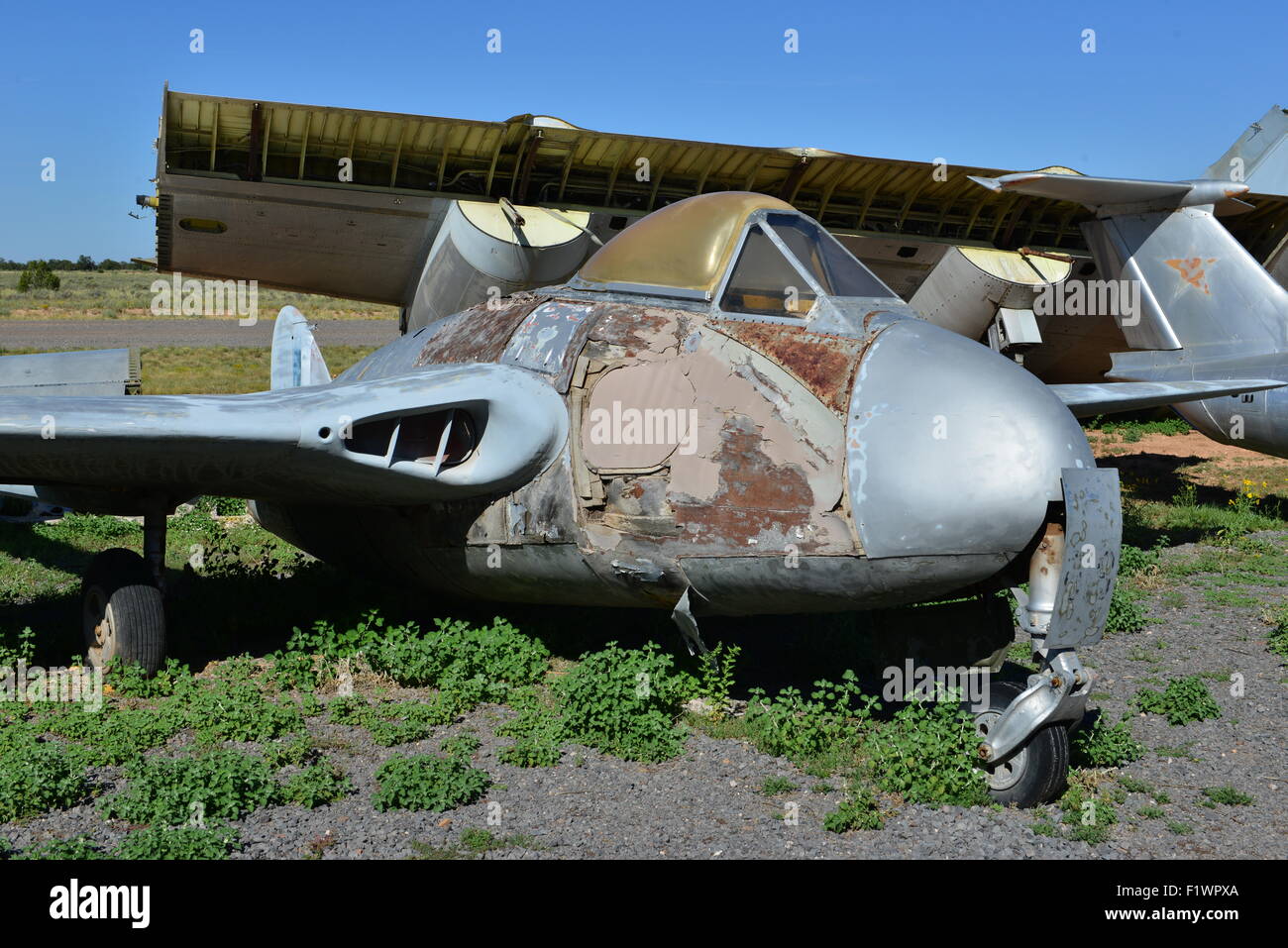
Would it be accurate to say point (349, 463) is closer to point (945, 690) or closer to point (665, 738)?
point (665, 738)

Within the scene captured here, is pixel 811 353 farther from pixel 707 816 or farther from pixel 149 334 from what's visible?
pixel 149 334

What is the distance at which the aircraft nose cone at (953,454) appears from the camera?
554cm

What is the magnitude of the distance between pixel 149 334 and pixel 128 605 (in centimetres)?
4585

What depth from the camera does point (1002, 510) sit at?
5520 mm

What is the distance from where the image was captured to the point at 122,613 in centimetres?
790

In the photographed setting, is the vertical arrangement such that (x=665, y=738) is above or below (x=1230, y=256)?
below

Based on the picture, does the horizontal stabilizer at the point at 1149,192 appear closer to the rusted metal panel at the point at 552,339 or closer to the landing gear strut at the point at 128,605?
the rusted metal panel at the point at 552,339

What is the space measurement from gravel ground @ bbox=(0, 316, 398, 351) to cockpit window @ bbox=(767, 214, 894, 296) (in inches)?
1532

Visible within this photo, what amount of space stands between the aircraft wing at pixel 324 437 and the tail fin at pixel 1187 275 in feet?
32.4

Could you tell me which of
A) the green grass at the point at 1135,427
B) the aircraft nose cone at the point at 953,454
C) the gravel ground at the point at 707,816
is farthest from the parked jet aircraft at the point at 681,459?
the green grass at the point at 1135,427
